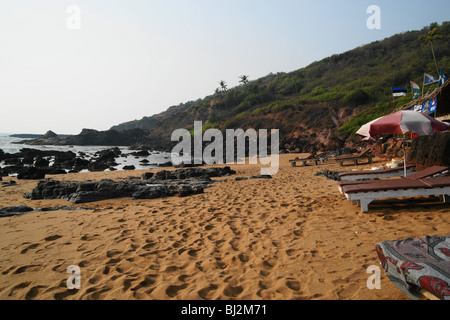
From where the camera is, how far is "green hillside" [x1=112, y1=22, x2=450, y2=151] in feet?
103

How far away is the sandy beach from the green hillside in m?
25.7

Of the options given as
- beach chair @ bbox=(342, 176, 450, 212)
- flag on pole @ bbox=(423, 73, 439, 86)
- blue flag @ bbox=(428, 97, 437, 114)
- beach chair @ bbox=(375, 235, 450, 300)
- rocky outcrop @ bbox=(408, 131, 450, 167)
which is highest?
flag on pole @ bbox=(423, 73, 439, 86)

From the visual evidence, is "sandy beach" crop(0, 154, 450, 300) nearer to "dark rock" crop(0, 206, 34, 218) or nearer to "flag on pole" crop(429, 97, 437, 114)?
"dark rock" crop(0, 206, 34, 218)

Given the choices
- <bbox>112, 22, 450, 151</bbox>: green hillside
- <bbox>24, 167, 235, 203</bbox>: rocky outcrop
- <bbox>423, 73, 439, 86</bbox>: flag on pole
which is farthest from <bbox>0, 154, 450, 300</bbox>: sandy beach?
<bbox>112, 22, 450, 151</bbox>: green hillside

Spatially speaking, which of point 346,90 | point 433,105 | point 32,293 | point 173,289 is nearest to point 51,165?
point 32,293

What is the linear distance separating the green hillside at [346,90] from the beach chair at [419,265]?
91.3 ft

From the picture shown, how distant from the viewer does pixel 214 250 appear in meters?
4.14

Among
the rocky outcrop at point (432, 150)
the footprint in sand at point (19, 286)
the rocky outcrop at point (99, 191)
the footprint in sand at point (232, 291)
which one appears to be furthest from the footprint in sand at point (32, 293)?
the rocky outcrop at point (432, 150)

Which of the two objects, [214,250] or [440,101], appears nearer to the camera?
[214,250]

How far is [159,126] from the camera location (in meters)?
80.8

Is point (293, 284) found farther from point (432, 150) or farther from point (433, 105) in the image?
point (433, 105)

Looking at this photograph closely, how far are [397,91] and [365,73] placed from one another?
30964 mm

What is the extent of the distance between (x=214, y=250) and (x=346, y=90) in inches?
1537
